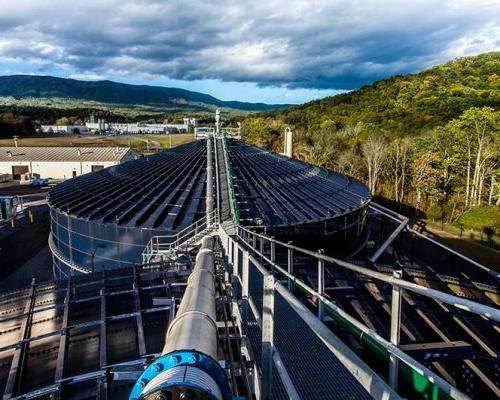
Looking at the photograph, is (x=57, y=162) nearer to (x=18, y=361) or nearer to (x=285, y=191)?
(x=285, y=191)

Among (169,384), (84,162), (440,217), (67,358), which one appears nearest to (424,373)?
(169,384)

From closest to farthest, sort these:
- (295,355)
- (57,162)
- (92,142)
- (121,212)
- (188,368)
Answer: (188,368) → (295,355) → (121,212) → (57,162) → (92,142)

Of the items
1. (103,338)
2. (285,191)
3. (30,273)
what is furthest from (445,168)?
(103,338)

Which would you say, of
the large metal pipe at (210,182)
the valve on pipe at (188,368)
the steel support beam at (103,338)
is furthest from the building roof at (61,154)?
the valve on pipe at (188,368)

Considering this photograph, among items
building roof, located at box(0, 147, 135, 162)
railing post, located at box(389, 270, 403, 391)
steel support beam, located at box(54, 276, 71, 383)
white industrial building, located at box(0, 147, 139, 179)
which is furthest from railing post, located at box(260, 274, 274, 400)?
building roof, located at box(0, 147, 135, 162)

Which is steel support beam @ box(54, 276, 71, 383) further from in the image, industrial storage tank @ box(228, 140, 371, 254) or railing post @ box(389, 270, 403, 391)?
industrial storage tank @ box(228, 140, 371, 254)
